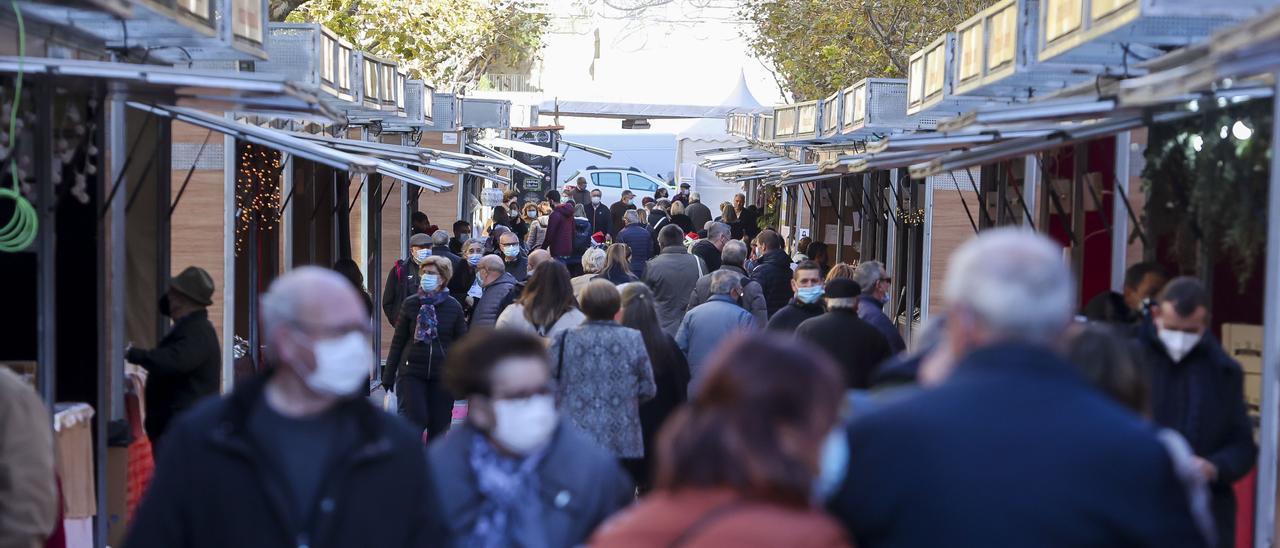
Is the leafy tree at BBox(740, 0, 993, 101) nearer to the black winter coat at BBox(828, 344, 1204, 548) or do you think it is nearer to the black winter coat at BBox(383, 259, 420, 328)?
the black winter coat at BBox(383, 259, 420, 328)

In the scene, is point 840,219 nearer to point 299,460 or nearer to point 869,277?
point 869,277

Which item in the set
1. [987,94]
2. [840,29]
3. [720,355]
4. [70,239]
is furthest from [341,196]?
[720,355]

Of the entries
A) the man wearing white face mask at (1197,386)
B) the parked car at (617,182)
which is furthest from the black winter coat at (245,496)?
the parked car at (617,182)

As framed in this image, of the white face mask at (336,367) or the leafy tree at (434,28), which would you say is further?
the leafy tree at (434,28)

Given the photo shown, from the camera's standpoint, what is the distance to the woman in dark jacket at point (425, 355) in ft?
32.7

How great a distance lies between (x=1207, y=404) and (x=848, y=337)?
2.23 metres

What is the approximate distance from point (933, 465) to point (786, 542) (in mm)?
322

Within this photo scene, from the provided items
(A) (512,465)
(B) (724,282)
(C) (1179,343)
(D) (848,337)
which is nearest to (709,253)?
(B) (724,282)

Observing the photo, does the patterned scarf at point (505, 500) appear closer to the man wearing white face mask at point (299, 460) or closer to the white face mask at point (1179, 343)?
the man wearing white face mask at point (299, 460)

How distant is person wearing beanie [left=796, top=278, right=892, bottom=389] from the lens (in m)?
7.65

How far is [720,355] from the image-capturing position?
3.04 metres

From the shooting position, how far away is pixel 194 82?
615cm

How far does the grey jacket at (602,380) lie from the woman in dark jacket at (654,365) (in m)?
Result: 0.98

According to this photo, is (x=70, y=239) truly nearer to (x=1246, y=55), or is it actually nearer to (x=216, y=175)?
(x=216, y=175)
